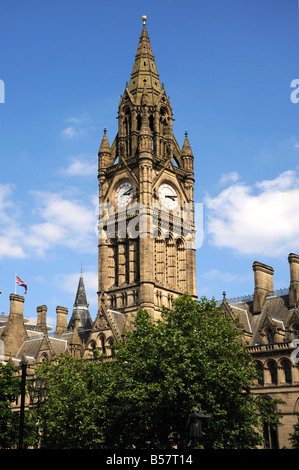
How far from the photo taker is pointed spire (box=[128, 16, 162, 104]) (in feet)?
325

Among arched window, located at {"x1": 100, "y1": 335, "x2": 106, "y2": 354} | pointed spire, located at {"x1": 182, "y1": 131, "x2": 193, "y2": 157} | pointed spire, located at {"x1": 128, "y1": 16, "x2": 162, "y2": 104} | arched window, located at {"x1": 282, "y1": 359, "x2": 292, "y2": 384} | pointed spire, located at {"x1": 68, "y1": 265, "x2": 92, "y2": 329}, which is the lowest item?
arched window, located at {"x1": 282, "y1": 359, "x2": 292, "y2": 384}

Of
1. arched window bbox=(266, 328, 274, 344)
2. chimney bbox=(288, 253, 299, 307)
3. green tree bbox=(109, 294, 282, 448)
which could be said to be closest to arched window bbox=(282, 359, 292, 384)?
arched window bbox=(266, 328, 274, 344)

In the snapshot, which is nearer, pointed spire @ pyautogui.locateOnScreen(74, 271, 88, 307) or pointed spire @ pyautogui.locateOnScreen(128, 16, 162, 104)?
pointed spire @ pyautogui.locateOnScreen(128, 16, 162, 104)

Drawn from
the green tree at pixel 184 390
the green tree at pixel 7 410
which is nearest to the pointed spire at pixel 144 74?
→ the green tree at pixel 7 410

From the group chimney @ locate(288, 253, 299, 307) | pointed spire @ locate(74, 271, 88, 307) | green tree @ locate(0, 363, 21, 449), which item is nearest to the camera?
green tree @ locate(0, 363, 21, 449)

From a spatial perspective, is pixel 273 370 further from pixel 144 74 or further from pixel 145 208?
pixel 144 74

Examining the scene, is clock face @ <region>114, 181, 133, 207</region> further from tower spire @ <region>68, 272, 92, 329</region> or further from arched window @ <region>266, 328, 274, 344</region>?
arched window @ <region>266, 328, 274, 344</region>

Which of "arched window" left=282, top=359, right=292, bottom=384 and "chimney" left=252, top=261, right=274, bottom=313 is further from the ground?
"chimney" left=252, top=261, right=274, bottom=313

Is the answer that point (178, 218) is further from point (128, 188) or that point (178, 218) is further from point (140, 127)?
point (140, 127)

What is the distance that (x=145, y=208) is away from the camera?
8775 cm

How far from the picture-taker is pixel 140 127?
9694cm

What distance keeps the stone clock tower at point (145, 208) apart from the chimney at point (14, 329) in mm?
13879

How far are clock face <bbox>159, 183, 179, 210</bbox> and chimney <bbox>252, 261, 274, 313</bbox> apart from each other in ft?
72.1

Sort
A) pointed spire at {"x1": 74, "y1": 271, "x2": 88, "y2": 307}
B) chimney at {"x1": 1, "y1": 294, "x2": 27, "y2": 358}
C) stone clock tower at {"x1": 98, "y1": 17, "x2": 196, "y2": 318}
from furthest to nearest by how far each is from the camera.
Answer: pointed spire at {"x1": 74, "y1": 271, "x2": 88, "y2": 307} < chimney at {"x1": 1, "y1": 294, "x2": 27, "y2": 358} < stone clock tower at {"x1": 98, "y1": 17, "x2": 196, "y2": 318}
